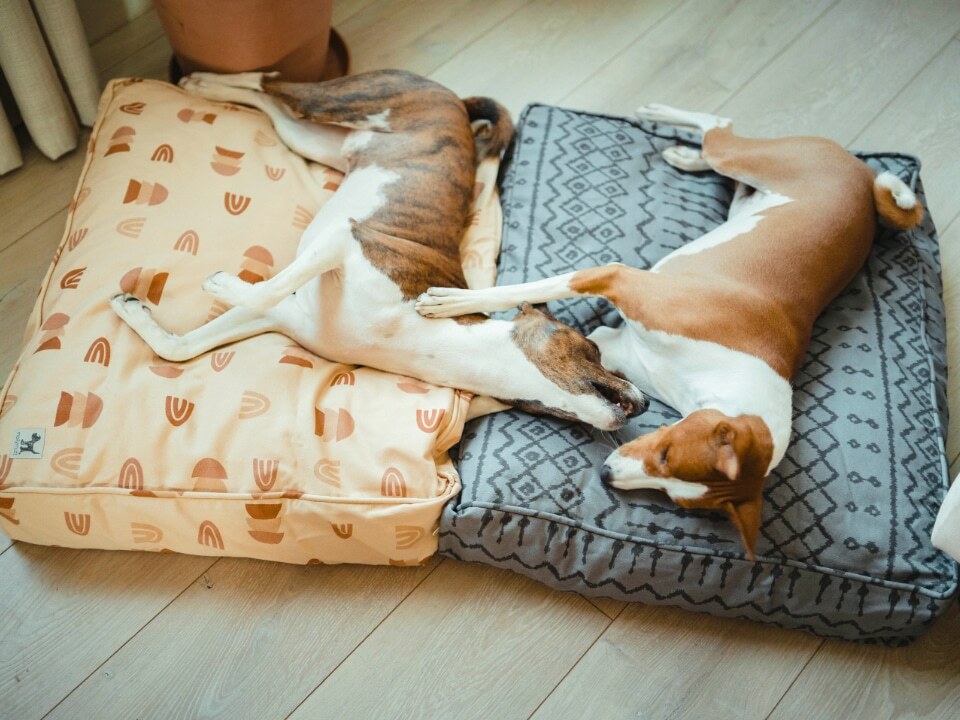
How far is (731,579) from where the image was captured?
185 centimetres

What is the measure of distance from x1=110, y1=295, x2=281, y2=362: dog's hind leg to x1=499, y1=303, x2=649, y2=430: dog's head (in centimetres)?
63

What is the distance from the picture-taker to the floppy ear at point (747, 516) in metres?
1.72

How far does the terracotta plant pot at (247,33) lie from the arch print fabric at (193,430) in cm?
52

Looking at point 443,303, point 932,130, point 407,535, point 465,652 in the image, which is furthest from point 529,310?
point 932,130

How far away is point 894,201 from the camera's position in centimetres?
222

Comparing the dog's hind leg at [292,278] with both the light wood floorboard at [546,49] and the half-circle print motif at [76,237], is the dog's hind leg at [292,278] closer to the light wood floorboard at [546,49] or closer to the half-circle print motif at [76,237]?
the half-circle print motif at [76,237]

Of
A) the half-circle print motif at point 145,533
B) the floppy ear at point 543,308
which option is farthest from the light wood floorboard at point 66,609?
the floppy ear at point 543,308

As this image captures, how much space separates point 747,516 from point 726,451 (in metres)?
0.16

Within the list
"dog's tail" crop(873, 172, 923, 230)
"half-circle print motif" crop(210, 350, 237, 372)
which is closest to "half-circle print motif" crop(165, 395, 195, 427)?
"half-circle print motif" crop(210, 350, 237, 372)

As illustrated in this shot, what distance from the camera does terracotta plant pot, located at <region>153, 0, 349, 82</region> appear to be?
2.24 m

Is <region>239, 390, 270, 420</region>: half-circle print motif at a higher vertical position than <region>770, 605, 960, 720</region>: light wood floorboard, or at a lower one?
higher

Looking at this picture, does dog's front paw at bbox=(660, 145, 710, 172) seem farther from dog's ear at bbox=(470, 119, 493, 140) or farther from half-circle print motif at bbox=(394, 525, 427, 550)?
half-circle print motif at bbox=(394, 525, 427, 550)

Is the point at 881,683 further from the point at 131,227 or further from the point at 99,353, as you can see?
the point at 131,227

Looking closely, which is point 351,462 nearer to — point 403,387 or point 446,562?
point 403,387
